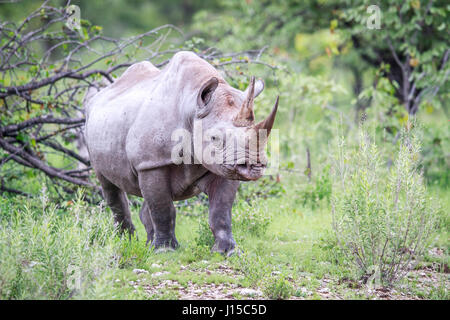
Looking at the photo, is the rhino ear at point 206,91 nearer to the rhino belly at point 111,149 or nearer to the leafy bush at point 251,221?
the rhino belly at point 111,149

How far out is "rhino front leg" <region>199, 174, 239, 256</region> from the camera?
5629mm

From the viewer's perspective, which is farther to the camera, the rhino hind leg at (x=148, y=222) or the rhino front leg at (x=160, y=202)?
the rhino hind leg at (x=148, y=222)

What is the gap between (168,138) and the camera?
548 cm

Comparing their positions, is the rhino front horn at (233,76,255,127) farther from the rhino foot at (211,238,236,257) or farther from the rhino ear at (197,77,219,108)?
the rhino foot at (211,238,236,257)

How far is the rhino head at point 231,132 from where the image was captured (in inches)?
188

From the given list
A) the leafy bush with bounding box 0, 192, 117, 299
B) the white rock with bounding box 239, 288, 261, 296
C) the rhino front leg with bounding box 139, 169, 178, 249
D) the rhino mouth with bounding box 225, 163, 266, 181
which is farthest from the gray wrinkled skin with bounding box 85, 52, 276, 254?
the leafy bush with bounding box 0, 192, 117, 299

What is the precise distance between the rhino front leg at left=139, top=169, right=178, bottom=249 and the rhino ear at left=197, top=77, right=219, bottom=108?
2.68 feet

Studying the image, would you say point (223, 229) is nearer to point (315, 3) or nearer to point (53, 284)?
point (53, 284)

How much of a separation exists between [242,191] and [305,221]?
1233 mm

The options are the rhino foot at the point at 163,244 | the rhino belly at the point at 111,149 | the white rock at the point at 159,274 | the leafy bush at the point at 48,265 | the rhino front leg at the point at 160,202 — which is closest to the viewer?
the leafy bush at the point at 48,265

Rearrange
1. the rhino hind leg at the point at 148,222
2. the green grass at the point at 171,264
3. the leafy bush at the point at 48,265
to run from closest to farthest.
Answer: the leafy bush at the point at 48,265 → the green grass at the point at 171,264 → the rhino hind leg at the point at 148,222

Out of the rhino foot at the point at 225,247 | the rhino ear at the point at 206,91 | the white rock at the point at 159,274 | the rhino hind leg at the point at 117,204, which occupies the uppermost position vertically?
the rhino ear at the point at 206,91

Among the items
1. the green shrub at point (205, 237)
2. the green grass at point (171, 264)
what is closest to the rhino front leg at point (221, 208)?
the green grass at point (171, 264)
